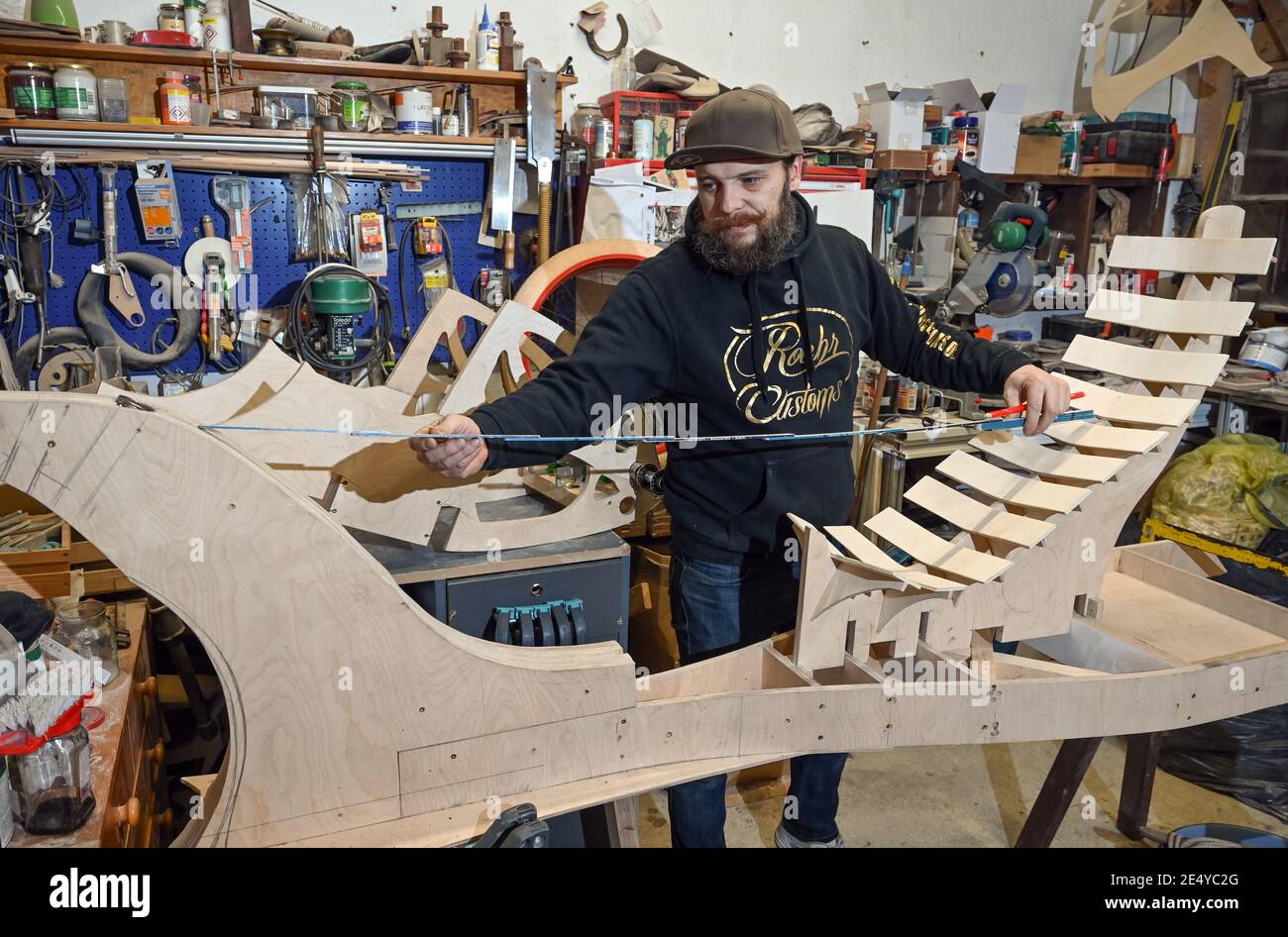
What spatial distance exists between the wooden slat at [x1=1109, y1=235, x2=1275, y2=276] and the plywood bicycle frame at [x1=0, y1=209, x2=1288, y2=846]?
0.27 feet

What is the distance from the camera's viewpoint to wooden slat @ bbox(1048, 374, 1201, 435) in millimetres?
1698

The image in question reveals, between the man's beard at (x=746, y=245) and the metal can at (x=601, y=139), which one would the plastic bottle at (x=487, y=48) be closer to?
the metal can at (x=601, y=139)

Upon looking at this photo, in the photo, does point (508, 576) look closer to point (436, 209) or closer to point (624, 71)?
point (436, 209)

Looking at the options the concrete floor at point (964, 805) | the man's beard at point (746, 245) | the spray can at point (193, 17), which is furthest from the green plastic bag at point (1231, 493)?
the spray can at point (193, 17)

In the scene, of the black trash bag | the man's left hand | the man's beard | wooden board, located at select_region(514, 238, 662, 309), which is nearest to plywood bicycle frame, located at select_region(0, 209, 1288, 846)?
the man's left hand

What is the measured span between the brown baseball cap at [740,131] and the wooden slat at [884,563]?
0.75 m

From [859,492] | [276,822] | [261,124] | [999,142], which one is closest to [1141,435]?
[276,822]

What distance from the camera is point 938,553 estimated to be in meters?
1.74

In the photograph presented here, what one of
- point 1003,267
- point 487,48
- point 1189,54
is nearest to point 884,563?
point 487,48

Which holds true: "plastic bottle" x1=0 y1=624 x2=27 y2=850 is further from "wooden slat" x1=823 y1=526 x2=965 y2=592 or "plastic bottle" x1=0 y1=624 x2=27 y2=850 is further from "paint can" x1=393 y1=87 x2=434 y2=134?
"paint can" x1=393 y1=87 x2=434 y2=134

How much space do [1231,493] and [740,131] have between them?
10.1 feet

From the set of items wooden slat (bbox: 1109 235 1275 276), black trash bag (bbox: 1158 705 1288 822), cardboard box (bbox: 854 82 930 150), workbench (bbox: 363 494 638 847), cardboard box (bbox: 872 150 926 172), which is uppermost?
cardboard box (bbox: 854 82 930 150)

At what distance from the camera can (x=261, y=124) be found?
3.18m
